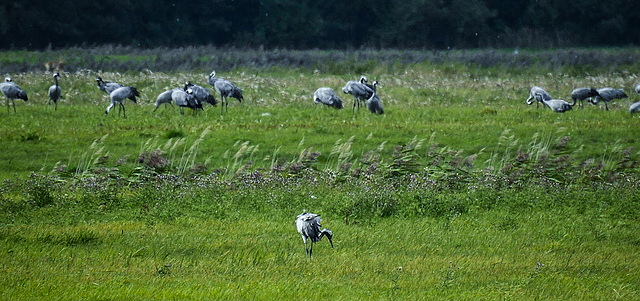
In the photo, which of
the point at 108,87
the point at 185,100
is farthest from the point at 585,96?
the point at 108,87

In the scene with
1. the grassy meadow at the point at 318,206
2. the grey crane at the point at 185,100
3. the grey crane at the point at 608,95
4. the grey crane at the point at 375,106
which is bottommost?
the grey crane at the point at 608,95

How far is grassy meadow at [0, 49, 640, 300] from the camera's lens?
7.79 m

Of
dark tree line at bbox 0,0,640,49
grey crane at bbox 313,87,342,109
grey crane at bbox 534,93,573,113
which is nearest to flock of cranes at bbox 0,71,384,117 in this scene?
grey crane at bbox 313,87,342,109

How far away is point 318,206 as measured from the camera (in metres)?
11.9

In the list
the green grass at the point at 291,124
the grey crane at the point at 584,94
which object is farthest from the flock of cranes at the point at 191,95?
the grey crane at the point at 584,94

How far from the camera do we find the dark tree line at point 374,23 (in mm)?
64125

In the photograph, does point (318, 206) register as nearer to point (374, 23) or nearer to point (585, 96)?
point (585, 96)

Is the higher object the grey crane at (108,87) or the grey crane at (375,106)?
the grey crane at (375,106)

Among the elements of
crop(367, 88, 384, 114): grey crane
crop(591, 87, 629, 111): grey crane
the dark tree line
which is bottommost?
the dark tree line

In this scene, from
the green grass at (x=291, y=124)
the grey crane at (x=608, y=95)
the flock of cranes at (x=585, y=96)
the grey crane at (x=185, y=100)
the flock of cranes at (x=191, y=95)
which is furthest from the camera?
the grey crane at (x=608, y=95)

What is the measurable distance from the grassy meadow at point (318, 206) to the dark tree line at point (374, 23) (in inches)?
1608

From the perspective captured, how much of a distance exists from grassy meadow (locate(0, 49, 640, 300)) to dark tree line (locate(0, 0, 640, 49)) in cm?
4085

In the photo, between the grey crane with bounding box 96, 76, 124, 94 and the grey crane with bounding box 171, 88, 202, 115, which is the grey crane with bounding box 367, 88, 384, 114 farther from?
the grey crane with bounding box 96, 76, 124, 94

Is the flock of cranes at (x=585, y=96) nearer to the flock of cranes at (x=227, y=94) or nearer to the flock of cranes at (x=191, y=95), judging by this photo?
the flock of cranes at (x=227, y=94)
